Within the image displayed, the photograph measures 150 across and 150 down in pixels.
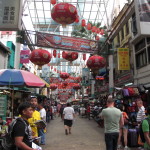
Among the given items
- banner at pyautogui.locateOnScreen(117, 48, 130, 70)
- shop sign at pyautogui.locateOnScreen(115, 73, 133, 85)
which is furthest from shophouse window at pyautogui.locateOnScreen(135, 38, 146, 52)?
shop sign at pyautogui.locateOnScreen(115, 73, 133, 85)

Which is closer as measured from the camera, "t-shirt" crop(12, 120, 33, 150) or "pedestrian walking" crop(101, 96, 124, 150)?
"t-shirt" crop(12, 120, 33, 150)

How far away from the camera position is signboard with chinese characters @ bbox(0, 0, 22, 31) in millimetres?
6377

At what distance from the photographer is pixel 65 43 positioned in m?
15.5

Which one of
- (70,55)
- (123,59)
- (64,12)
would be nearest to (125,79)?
(123,59)

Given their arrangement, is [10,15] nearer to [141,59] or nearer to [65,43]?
[65,43]

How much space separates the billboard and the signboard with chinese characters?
4165 millimetres

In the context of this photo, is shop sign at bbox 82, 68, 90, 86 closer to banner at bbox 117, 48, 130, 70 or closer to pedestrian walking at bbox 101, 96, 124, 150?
banner at bbox 117, 48, 130, 70

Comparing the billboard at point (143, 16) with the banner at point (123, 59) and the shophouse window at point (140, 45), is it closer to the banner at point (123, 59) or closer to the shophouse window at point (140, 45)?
the shophouse window at point (140, 45)

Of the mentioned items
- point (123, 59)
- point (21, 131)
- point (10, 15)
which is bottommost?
point (21, 131)

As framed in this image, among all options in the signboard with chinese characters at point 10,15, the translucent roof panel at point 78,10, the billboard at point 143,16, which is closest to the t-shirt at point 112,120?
the billboard at point 143,16

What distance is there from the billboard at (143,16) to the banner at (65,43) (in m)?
8.50

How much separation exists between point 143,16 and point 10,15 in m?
4.62

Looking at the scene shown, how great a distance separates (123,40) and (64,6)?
38.4ft

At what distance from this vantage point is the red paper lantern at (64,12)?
26.7ft
